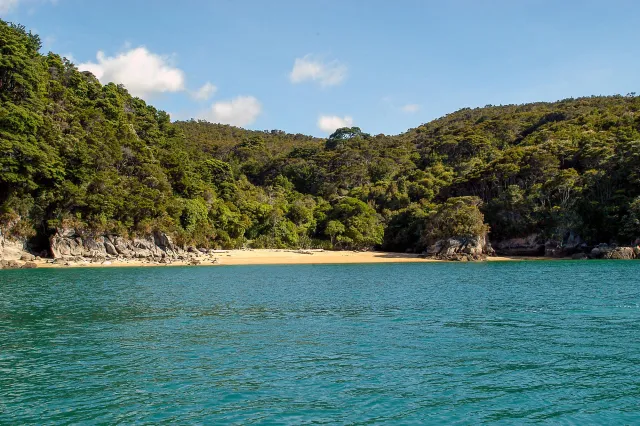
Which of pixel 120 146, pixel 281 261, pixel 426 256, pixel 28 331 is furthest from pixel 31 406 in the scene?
pixel 426 256

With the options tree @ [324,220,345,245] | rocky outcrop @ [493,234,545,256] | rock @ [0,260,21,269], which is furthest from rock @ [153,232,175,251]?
rocky outcrop @ [493,234,545,256]

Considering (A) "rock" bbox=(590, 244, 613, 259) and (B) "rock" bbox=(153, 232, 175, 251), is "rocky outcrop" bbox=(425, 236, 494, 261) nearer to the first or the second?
(A) "rock" bbox=(590, 244, 613, 259)

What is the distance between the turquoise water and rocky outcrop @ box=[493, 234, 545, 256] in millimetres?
44256

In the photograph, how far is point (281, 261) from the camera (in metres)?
58.8

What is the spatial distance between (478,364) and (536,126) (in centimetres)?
10267

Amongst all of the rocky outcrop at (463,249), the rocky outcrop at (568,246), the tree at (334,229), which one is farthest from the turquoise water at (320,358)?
the tree at (334,229)

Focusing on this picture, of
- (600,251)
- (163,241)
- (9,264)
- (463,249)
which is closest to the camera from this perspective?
(9,264)

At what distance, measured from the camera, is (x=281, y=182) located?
323ft

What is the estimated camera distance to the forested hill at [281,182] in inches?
1983

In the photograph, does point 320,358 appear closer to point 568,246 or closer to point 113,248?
point 113,248

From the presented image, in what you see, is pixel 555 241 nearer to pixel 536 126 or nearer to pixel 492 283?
pixel 492 283

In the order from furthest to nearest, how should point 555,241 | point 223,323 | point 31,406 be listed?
point 555,241, point 223,323, point 31,406

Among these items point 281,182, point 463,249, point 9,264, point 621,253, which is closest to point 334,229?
point 463,249

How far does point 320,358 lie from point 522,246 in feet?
206
